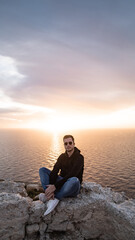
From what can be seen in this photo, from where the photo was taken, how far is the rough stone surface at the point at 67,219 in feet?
18.5

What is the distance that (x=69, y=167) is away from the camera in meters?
6.65

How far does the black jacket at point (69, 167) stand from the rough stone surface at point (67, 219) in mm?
1014

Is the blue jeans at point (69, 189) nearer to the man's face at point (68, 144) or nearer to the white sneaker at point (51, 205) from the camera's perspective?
the white sneaker at point (51, 205)

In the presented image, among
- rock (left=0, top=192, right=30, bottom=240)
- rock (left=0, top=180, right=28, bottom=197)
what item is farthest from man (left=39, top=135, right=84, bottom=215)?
rock (left=0, top=180, right=28, bottom=197)

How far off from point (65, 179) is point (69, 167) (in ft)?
2.33

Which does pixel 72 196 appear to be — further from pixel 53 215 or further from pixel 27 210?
pixel 27 210

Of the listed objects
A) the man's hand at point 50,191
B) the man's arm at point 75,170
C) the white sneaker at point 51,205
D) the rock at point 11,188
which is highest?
the man's arm at point 75,170

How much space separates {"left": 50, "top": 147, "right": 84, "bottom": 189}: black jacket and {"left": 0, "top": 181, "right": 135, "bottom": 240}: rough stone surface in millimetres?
1014

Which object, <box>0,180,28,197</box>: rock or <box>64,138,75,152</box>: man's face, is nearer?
<box>64,138,75,152</box>: man's face

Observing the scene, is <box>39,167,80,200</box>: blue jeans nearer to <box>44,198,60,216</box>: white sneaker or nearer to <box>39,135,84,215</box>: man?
<box>39,135,84,215</box>: man

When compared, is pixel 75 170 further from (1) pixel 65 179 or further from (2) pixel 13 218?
(2) pixel 13 218

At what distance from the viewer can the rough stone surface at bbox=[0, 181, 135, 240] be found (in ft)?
18.5

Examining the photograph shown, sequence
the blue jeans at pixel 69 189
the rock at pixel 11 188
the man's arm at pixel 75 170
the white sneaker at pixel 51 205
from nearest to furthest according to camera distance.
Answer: the white sneaker at pixel 51 205 < the blue jeans at pixel 69 189 < the man's arm at pixel 75 170 < the rock at pixel 11 188

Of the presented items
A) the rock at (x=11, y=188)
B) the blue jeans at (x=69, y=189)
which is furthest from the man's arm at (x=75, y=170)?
the rock at (x=11, y=188)
